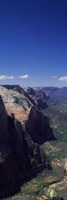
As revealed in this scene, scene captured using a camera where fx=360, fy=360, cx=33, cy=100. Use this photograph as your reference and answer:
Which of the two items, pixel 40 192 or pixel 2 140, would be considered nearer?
pixel 40 192

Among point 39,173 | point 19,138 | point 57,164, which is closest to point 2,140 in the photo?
point 19,138

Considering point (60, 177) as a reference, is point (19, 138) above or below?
above

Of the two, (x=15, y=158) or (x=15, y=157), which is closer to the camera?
(x=15, y=158)

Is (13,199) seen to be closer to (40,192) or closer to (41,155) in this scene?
(40,192)

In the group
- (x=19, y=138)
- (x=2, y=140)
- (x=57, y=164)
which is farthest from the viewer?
(x=57, y=164)

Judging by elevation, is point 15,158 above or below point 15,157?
below

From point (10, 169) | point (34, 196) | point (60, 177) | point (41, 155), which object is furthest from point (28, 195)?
point (41, 155)

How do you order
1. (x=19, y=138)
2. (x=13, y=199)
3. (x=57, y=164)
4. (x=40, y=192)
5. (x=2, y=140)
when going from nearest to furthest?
(x=13, y=199), (x=40, y=192), (x=2, y=140), (x=19, y=138), (x=57, y=164)
